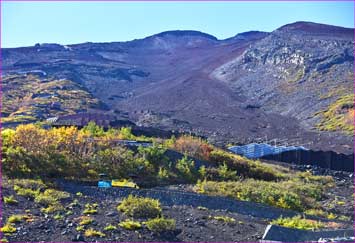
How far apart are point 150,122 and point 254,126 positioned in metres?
8.05

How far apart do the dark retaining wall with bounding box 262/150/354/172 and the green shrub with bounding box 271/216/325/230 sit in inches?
761

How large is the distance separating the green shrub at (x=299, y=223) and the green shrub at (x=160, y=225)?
266cm

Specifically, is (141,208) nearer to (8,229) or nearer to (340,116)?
(8,229)

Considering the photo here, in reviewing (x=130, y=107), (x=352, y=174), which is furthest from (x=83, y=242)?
(x=130, y=107)

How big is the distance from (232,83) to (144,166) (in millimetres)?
49283

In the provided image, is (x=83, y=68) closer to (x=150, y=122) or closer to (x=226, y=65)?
(x=226, y=65)

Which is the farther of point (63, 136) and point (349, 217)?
point (63, 136)

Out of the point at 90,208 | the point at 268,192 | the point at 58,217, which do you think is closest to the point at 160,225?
the point at 58,217

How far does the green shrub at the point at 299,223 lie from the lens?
1444 cm

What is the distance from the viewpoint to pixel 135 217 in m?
14.1

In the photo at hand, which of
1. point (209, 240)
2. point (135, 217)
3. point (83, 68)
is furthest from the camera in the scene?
point (83, 68)

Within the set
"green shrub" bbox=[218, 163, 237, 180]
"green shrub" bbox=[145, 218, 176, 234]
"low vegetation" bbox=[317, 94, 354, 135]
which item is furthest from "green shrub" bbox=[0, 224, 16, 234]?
"low vegetation" bbox=[317, 94, 354, 135]

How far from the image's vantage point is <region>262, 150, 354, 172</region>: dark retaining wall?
114 feet

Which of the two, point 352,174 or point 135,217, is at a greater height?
point 135,217
